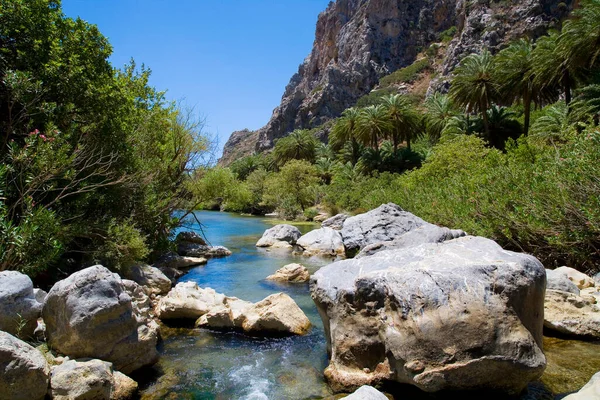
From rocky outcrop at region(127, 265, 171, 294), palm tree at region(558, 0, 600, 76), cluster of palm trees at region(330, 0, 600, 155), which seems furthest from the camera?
cluster of palm trees at region(330, 0, 600, 155)

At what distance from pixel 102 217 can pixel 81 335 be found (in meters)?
6.86

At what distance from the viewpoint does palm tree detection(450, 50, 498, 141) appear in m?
35.5

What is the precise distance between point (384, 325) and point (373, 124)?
130ft

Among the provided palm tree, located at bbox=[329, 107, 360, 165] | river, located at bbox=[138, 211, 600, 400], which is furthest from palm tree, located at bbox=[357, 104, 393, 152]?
river, located at bbox=[138, 211, 600, 400]

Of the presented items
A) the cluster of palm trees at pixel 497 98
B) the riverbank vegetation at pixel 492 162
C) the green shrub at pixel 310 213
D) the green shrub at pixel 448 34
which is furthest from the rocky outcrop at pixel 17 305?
the green shrub at pixel 448 34

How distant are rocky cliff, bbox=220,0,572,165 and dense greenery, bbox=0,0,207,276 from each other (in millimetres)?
74829

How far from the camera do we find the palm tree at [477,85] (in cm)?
3547

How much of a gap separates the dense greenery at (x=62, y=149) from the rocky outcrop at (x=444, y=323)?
6.97 m

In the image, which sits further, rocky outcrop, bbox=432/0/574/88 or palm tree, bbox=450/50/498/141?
rocky outcrop, bbox=432/0/574/88

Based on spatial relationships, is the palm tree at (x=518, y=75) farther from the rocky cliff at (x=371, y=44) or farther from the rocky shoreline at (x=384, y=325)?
the rocky cliff at (x=371, y=44)

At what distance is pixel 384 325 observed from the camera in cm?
647

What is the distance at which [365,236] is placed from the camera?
1800cm

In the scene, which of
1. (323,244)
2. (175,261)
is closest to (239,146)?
(323,244)

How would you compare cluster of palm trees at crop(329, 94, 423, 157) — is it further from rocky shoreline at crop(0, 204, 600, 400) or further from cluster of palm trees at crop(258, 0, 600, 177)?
rocky shoreline at crop(0, 204, 600, 400)
